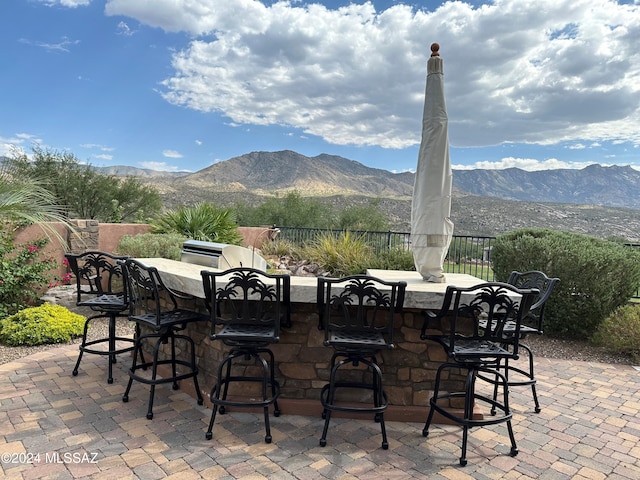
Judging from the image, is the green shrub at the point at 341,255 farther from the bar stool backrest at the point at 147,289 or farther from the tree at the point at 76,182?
the tree at the point at 76,182

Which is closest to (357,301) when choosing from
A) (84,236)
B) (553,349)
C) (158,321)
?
(158,321)

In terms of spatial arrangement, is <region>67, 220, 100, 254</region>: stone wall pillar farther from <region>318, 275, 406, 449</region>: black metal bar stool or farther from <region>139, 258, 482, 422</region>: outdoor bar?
<region>318, 275, 406, 449</region>: black metal bar stool

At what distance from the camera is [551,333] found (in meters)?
5.78

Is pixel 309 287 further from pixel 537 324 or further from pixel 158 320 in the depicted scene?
pixel 537 324

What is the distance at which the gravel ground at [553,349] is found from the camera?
4585mm

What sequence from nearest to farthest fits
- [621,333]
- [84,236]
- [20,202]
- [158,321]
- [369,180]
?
[158,321] < [20,202] < [621,333] < [84,236] < [369,180]

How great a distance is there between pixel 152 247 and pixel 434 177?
484 cm

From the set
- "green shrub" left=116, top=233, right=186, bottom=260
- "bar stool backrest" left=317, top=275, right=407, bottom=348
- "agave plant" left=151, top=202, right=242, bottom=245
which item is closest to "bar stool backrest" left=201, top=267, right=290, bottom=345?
"bar stool backrest" left=317, top=275, right=407, bottom=348

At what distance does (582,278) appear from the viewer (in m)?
5.52

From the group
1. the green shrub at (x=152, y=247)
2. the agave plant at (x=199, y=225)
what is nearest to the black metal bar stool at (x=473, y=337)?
the green shrub at (x=152, y=247)

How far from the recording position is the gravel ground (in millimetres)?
4585

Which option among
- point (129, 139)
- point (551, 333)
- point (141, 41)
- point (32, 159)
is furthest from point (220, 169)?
point (551, 333)

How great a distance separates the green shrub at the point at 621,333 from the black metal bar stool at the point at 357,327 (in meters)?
3.86

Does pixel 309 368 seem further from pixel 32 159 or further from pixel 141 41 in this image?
pixel 32 159
